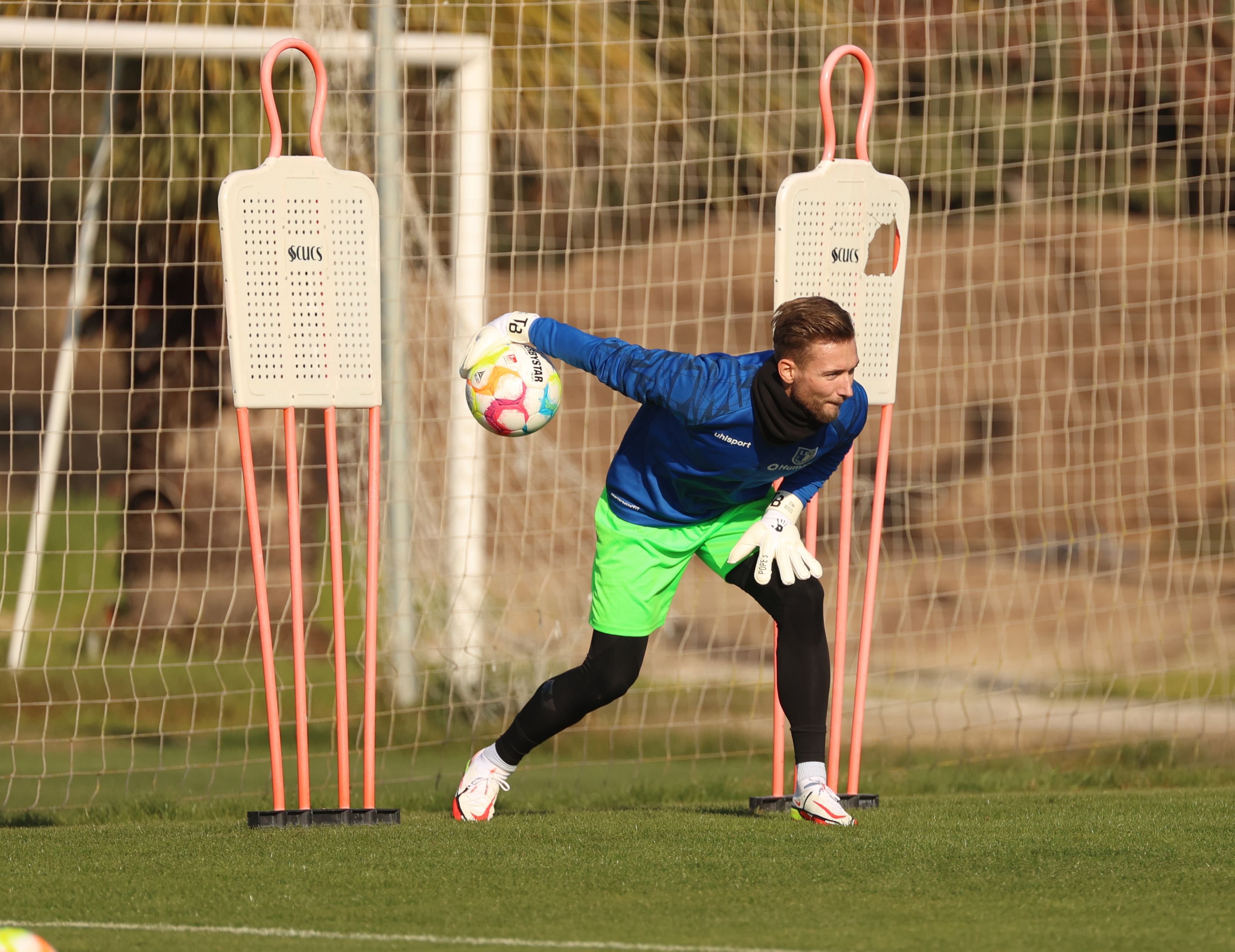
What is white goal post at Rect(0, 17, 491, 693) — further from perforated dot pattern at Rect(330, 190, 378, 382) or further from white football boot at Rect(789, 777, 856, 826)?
white football boot at Rect(789, 777, 856, 826)

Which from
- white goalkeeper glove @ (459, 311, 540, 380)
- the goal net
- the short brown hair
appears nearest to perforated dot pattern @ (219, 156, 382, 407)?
white goalkeeper glove @ (459, 311, 540, 380)

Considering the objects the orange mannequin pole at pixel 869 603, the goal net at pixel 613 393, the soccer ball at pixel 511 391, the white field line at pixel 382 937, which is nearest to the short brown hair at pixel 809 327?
the soccer ball at pixel 511 391

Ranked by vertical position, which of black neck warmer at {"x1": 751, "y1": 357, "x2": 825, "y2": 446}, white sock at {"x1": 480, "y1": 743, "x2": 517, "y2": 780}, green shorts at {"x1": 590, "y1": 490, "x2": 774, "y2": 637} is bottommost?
white sock at {"x1": 480, "y1": 743, "x2": 517, "y2": 780}

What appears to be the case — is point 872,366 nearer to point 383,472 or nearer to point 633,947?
point 633,947

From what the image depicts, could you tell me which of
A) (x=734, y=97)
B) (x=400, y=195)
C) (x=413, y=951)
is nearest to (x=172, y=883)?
(x=413, y=951)

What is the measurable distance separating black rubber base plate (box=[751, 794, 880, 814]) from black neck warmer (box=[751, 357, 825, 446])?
1.43 metres

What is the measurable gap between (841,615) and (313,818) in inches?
73.2

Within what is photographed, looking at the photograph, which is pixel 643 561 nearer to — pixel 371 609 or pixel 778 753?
pixel 371 609

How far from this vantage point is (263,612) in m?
5.07

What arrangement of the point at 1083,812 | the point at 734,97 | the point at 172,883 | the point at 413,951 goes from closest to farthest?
1. the point at 413,951
2. the point at 172,883
3. the point at 1083,812
4. the point at 734,97

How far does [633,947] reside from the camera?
3438mm

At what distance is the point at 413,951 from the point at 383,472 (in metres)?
5.33

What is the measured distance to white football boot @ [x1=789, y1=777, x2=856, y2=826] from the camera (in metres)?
4.96

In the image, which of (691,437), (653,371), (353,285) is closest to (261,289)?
(353,285)
